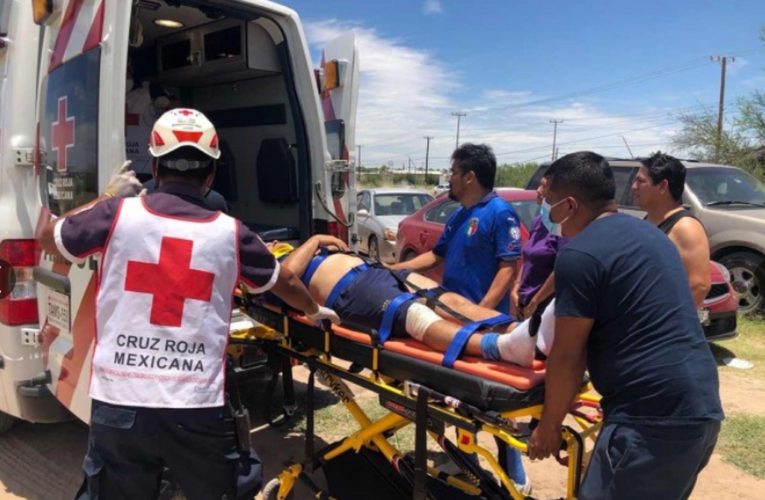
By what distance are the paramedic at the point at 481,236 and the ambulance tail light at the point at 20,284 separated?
7.22 ft

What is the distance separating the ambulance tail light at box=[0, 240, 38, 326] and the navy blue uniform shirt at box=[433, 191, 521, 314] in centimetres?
220

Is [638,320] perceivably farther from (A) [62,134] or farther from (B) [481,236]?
(A) [62,134]

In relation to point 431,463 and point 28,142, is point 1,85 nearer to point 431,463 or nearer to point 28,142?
point 28,142

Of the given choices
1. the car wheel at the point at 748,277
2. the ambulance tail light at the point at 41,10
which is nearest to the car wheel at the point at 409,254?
the car wheel at the point at 748,277

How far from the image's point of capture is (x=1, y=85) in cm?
344

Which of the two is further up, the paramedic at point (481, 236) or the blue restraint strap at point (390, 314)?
the paramedic at point (481, 236)

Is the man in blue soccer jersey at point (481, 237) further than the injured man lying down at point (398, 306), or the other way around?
the man in blue soccer jersey at point (481, 237)

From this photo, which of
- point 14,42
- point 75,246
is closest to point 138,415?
point 75,246

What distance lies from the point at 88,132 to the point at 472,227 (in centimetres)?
Answer: 194

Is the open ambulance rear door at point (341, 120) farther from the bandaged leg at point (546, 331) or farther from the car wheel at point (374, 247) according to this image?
the car wheel at point (374, 247)

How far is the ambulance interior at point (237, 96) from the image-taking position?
416 centimetres

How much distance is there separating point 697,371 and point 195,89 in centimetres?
488

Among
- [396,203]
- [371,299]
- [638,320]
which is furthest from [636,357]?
[396,203]

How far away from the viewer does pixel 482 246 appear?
3.37 meters
